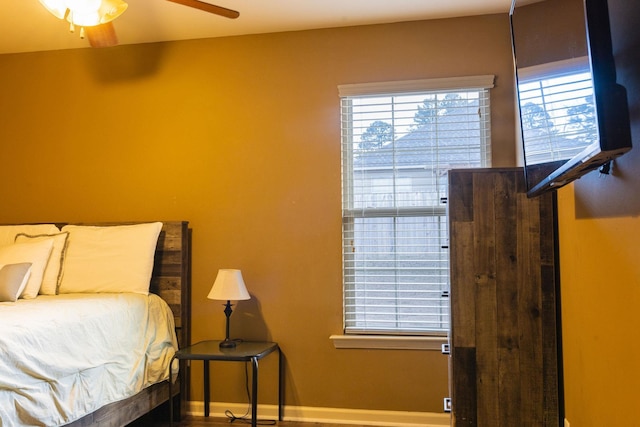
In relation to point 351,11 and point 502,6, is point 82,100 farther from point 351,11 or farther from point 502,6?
point 502,6

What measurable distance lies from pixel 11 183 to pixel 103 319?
1733mm

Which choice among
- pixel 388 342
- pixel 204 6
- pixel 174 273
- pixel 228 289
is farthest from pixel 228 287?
pixel 204 6

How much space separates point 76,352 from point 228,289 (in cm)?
91

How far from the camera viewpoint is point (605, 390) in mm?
1587

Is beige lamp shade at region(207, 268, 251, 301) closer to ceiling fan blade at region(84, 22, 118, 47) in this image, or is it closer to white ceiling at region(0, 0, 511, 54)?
ceiling fan blade at region(84, 22, 118, 47)

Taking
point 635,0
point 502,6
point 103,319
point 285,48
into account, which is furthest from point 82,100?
point 635,0

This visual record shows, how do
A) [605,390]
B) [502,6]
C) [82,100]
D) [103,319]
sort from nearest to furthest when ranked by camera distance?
[605,390]
[103,319]
[502,6]
[82,100]

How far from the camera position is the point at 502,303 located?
2.17m

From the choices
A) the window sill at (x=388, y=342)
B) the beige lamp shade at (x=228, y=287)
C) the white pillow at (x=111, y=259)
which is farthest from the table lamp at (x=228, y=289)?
the window sill at (x=388, y=342)

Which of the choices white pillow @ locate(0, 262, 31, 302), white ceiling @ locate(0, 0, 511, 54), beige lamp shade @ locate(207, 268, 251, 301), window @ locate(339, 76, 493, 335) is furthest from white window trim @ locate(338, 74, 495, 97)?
white pillow @ locate(0, 262, 31, 302)

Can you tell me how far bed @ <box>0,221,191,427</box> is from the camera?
207cm

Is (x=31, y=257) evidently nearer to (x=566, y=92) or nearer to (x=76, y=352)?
(x=76, y=352)

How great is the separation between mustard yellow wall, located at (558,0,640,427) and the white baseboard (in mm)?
1135

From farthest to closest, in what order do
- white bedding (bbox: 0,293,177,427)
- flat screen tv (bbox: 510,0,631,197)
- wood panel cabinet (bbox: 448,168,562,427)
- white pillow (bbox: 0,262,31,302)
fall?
white pillow (bbox: 0,262,31,302)
wood panel cabinet (bbox: 448,168,562,427)
white bedding (bbox: 0,293,177,427)
flat screen tv (bbox: 510,0,631,197)
